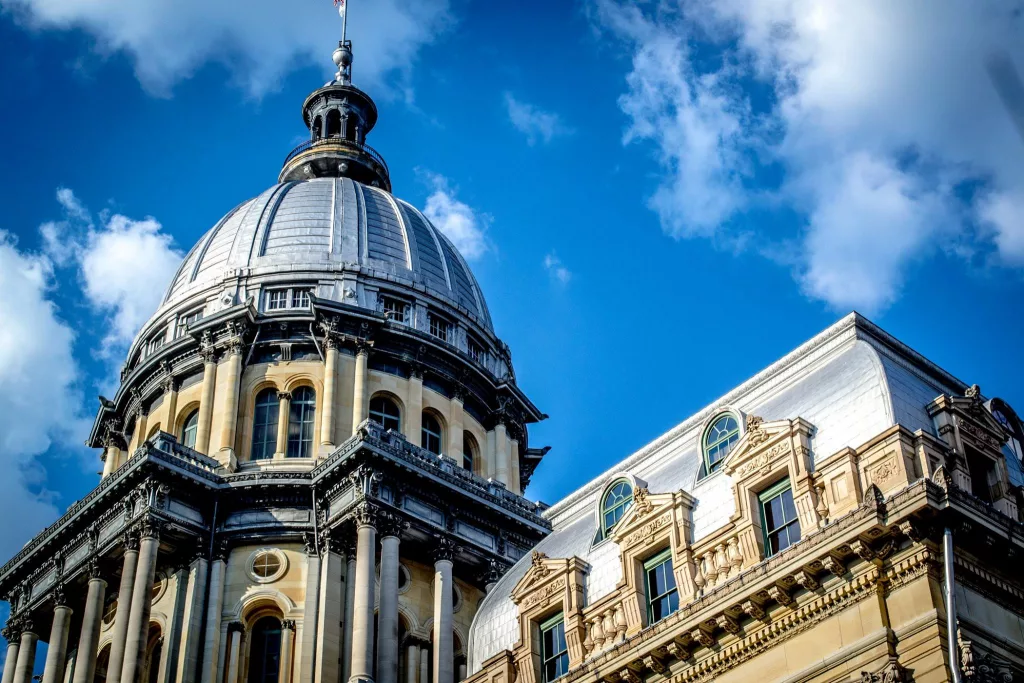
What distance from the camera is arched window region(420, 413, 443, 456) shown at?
6930 centimetres

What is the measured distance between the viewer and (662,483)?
38.4 meters

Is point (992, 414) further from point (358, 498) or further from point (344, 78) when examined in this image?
point (344, 78)

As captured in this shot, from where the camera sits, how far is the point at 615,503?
3944 cm

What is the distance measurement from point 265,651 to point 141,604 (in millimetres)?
5693

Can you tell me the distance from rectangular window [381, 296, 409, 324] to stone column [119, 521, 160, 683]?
18070mm

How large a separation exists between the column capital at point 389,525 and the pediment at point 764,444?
2509 centimetres

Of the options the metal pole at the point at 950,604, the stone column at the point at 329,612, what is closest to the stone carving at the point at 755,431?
the metal pole at the point at 950,604

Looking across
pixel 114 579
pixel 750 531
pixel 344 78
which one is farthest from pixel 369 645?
pixel 344 78

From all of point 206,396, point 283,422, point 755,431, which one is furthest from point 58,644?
point 755,431

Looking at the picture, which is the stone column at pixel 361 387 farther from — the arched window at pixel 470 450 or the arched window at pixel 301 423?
the arched window at pixel 470 450

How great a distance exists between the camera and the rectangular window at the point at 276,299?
235ft

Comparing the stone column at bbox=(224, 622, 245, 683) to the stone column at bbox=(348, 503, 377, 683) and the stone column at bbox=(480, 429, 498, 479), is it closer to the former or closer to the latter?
the stone column at bbox=(348, 503, 377, 683)

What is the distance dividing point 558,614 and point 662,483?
4.18 m

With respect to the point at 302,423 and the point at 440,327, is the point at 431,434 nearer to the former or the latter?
the point at 302,423
